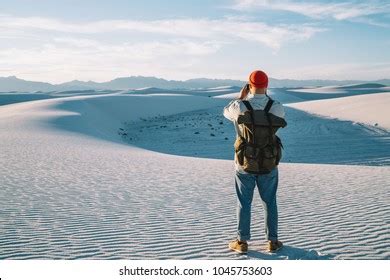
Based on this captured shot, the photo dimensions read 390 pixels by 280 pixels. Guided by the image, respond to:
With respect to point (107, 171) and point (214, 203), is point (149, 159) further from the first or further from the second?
point (214, 203)

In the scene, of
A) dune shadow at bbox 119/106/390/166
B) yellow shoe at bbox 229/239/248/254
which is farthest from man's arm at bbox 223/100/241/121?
dune shadow at bbox 119/106/390/166

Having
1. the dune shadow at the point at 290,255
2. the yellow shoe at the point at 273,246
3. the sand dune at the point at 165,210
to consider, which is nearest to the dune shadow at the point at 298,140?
the sand dune at the point at 165,210

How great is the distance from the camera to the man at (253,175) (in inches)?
182

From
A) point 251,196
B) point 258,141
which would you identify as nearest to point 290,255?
point 251,196

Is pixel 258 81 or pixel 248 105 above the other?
pixel 258 81

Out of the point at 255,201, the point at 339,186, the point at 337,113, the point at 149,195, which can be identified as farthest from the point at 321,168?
the point at 337,113

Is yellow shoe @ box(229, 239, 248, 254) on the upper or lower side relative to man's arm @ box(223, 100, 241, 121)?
lower

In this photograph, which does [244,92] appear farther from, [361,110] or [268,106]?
[361,110]

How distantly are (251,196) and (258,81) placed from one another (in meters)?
1.31

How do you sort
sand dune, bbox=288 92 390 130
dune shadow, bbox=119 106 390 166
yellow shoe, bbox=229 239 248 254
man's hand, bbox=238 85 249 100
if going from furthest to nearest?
sand dune, bbox=288 92 390 130 → dune shadow, bbox=119 106 390 166 → yellow shoe, bbox=229 239 248 254 → man's hand, bbox=238 85 249 100

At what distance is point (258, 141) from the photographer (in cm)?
465

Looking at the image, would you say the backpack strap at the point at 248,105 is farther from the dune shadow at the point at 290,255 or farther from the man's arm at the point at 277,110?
the dune shadow at the point at 290,255

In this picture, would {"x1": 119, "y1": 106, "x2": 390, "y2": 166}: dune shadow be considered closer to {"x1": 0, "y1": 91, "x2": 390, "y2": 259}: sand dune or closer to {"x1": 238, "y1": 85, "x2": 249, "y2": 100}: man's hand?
{"x1": 0, "y1": 91, "x2": 390, "y2": 259}: sand dune

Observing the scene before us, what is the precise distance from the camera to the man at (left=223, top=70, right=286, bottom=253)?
4.62 meters
